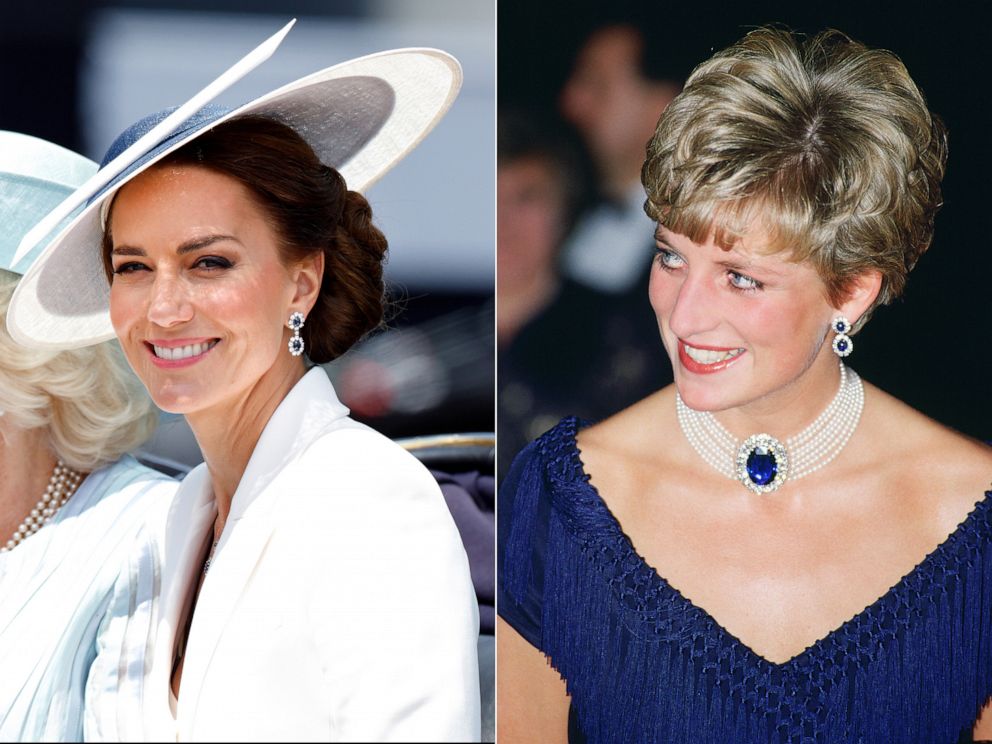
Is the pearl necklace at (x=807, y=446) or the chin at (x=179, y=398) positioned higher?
the chin at (x=179, y=398)

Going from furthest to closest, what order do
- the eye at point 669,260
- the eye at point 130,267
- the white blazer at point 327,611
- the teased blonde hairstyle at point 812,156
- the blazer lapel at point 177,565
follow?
1. the eye at point 669,260
2. the teased blonde hairstyle at point 812,156
3. the eye at point 130,267
4. the blazer lapel at point 177,565
5. the white blazer at point 327,611

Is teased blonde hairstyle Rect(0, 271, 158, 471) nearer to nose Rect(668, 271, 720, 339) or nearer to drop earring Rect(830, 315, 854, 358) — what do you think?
nose Rect(668, 271, 720, 339)

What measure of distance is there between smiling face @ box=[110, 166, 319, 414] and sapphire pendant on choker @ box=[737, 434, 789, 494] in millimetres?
1070

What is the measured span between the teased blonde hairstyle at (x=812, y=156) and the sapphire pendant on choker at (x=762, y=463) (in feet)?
1.18

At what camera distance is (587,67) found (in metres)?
2.92

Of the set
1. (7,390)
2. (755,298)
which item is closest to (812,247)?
(755,298)

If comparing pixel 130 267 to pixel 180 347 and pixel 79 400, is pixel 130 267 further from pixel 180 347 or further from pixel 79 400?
pixel 79 400

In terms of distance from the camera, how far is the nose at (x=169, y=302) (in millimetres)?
2383

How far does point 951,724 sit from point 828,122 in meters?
1.37

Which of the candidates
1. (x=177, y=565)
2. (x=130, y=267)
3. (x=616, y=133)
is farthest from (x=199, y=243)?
(x=616, y=133)

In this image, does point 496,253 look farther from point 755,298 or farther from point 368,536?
point 368,536

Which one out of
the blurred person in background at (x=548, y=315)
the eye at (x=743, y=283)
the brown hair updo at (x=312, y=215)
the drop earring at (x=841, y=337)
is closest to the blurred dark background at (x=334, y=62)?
the blurred person in background at (x=548, y=315)

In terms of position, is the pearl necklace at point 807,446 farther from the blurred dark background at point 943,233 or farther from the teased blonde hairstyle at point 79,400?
the teased blonde hairstyle at point 79,400

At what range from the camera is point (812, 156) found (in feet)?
8.93
